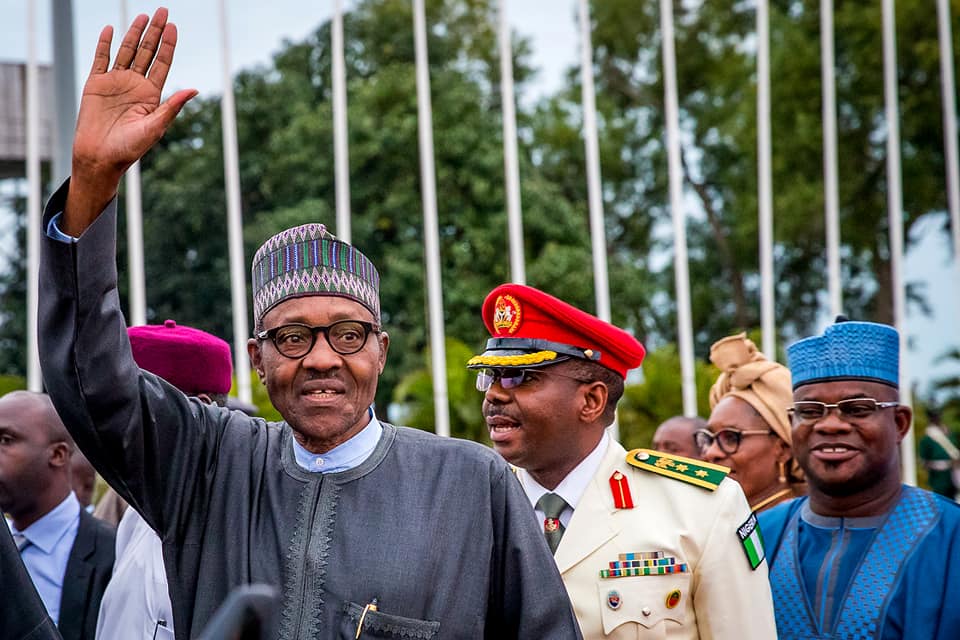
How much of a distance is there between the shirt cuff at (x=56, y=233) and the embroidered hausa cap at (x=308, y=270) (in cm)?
56

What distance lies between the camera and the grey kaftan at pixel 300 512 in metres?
2.65

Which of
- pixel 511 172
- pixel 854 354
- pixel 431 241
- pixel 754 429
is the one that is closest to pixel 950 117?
pixel 511 172

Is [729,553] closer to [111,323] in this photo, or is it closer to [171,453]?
[171,453]

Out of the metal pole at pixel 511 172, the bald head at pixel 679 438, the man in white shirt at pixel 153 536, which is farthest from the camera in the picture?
the metal pole at pixel 511 172

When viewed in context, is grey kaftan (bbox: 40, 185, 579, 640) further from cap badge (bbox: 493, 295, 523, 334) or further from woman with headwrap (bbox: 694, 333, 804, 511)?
woman with headwrap (bbox: 694, 333, 804, 511)

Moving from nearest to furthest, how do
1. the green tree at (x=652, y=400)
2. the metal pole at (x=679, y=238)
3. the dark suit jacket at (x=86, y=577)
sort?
the dark suit jacket at (x=86, y=577)
the metal pole at (x=679, y=238)
the green tree at (x=652, y=400)

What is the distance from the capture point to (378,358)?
10.1ft

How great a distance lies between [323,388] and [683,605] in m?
1.43

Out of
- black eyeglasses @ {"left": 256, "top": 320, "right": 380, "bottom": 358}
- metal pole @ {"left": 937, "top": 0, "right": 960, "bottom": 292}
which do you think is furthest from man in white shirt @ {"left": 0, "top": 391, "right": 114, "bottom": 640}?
metal pole @ {"left": 937, "top": 0, "right": 960, "bottom": 292}

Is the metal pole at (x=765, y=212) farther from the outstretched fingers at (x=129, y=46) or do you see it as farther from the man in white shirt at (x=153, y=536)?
the outstretched fingers at (x=129, y=46)

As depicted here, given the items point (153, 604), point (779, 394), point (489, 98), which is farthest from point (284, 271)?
point (489, 98)

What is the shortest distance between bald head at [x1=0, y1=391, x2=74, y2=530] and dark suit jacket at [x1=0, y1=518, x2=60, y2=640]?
265 cm

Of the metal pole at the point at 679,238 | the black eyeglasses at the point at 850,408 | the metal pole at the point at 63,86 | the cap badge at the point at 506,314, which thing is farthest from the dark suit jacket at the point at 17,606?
the metal pole at the point at 679,238

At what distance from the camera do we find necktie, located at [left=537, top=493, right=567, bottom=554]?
398cm
